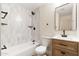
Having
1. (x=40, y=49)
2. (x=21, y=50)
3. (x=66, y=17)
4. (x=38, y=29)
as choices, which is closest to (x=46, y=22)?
(x=38, y=29)

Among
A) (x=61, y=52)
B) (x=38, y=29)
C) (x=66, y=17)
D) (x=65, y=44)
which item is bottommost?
(x=61, y=52)

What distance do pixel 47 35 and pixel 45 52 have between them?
226 mm

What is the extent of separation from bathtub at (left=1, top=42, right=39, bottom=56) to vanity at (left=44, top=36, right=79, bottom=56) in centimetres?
21

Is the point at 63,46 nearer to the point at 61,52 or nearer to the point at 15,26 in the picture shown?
the point at 61,52

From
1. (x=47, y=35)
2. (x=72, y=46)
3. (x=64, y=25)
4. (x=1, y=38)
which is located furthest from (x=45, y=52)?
(x=1, y=38)

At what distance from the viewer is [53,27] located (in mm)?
1065

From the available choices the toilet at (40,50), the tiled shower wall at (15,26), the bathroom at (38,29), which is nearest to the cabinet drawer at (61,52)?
the bathroom at (38,29)

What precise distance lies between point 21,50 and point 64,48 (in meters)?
0.56

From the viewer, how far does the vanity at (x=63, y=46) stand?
3.12ft

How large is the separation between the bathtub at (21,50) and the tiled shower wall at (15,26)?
0.17ft

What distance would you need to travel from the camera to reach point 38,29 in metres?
1.07

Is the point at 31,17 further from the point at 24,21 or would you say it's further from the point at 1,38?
the point at 1,38

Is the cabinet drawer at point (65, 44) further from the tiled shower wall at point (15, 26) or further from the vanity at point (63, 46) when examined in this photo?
the tiled shower wall at point (15, 26)

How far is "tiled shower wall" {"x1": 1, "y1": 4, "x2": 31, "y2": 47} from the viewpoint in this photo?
959 mm
